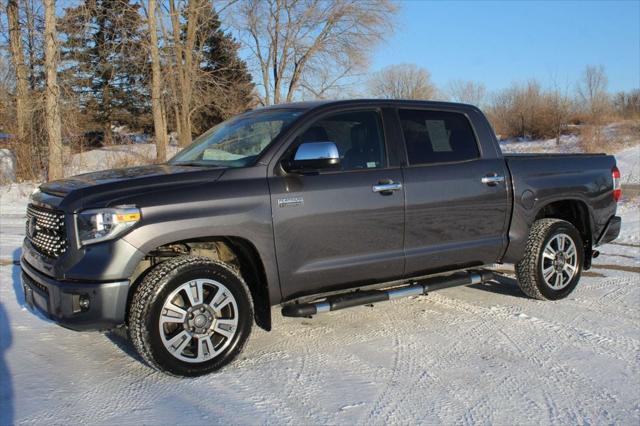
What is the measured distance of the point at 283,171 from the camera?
4.11 metres

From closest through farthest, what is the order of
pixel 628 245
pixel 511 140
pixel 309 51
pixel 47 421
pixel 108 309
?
pixel 47 421 → pixel 108 309 → pixel 628 245 → pixel 309 51 → pixel 511 140

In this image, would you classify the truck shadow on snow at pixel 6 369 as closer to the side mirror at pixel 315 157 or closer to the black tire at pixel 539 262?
the side mirror at pixel 315 157

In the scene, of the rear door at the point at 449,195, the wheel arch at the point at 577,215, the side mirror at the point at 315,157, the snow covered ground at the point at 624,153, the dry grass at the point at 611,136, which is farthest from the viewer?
the dry grass at the point at 611,136

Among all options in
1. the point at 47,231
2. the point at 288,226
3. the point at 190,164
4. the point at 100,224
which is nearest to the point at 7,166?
the point at 190,164

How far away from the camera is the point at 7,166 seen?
18.9m

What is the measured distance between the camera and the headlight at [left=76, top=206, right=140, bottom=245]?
3.50 meters

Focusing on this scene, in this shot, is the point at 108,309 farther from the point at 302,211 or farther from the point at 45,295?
the point at 302,211

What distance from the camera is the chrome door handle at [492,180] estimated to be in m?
5.02

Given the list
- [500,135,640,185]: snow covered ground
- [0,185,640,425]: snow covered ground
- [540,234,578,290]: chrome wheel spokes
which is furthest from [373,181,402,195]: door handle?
[500,135,640,185]: snow covered ground

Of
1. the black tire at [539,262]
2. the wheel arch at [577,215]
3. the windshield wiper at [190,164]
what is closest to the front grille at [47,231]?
the windshield wiper at [190,164]

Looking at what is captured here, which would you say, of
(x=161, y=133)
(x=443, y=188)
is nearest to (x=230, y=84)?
(x=161, y=133)

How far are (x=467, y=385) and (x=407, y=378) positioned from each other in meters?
0.39

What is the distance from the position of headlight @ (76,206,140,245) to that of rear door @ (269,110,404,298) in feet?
3.39

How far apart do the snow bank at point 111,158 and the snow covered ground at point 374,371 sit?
15838 millimetres
